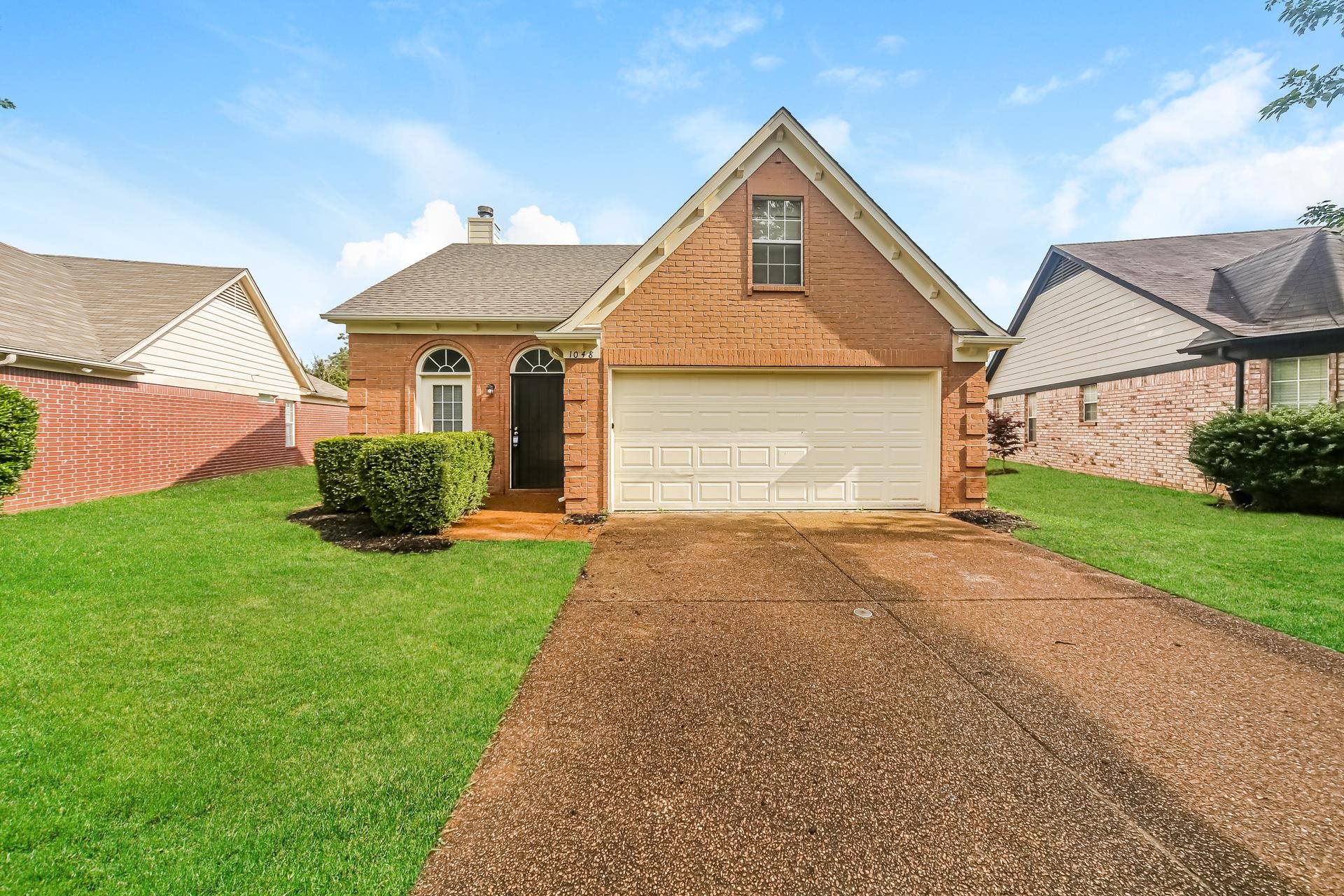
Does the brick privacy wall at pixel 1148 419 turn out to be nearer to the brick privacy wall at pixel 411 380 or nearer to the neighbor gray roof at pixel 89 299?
the brick privacy wall at pixel 411 380

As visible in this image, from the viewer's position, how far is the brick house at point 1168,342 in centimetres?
1105

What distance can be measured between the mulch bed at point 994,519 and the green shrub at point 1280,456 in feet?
16.2

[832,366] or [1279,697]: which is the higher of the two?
[832,366]

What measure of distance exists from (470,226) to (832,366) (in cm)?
1197

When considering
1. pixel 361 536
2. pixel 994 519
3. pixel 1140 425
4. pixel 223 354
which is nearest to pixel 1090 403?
pixel 1140 425

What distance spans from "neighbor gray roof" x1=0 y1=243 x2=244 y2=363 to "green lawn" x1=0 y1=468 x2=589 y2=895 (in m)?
6.73

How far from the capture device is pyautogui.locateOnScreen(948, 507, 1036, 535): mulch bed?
823 centimetres

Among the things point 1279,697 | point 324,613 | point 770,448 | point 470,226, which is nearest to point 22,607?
point 324,613

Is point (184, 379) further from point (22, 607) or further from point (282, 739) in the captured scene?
point (282, 739)

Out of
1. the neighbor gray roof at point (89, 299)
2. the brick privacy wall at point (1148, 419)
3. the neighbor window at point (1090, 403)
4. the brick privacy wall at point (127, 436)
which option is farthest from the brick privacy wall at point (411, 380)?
the neighbor window at point (1090, 403)

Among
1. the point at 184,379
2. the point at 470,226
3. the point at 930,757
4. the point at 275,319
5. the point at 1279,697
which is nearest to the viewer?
the point at 930,757

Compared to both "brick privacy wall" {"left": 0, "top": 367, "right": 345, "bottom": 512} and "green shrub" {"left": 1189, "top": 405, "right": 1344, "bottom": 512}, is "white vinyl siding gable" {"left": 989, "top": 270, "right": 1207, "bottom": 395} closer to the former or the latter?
"green shrub" {"left": 1189, "top": 405, "right": 1344, "bottom": 512}

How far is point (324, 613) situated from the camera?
4.57m

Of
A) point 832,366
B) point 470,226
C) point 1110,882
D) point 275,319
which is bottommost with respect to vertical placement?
point 1110,882
